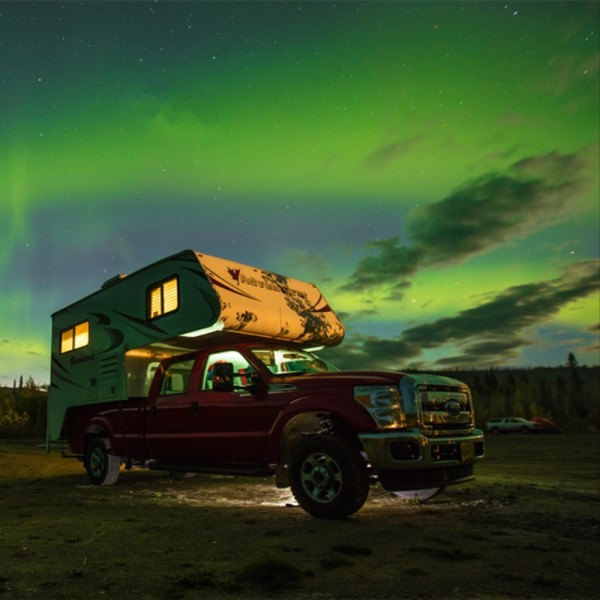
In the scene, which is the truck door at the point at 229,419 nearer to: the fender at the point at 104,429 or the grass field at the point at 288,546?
the grass field at the point at 288,546

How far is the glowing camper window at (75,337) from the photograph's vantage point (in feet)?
37.3

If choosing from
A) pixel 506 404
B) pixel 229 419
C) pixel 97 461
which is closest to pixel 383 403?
pixel 229 419

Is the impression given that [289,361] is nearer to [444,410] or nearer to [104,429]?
[444,410]

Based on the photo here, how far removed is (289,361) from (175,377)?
199 cm

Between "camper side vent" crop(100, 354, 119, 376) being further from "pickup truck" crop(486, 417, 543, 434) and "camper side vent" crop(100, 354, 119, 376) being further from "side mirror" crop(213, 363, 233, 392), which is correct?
"pickup truck" crop(486, 417, 543, 434)

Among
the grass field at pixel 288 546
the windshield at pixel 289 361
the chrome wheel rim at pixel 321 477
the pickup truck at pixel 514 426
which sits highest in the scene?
the windshield at pixel 289 361

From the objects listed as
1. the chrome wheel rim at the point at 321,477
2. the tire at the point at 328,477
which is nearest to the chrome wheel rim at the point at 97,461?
the tire at the point at 328,477

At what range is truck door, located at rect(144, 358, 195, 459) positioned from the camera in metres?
8.67

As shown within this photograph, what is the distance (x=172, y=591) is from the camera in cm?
389

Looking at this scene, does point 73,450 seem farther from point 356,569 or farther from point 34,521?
point 356,569

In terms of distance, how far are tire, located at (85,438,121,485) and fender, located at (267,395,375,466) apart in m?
4.12

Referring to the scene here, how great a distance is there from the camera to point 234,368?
329 inches

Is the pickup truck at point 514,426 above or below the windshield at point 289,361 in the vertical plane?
below

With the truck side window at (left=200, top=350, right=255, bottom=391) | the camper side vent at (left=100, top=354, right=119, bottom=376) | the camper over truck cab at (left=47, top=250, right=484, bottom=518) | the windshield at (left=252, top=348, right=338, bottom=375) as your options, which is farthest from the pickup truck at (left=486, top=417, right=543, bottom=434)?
the truck side window at (left=200, top=350, right=255, bottom=391)
